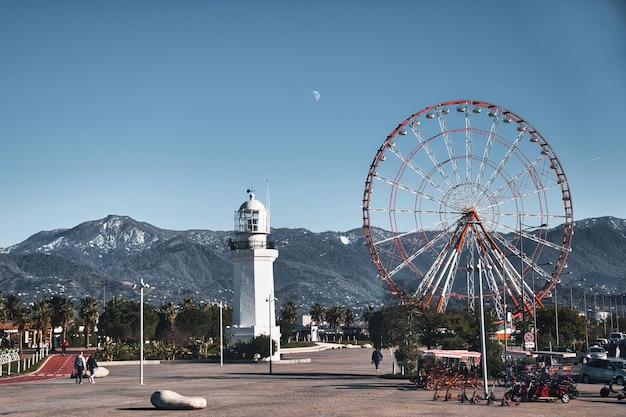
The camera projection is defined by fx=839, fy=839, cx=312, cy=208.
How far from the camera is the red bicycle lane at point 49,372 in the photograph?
5229 cm

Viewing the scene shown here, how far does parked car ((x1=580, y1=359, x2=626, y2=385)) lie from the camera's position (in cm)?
4541

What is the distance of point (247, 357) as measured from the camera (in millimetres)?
72688

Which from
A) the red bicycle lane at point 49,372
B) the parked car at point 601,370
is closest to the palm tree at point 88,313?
the red bicycle lane at point 49,372

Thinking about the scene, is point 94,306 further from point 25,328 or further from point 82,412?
point 82,412

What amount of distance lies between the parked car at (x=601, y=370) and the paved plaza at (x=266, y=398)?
0.99 meters

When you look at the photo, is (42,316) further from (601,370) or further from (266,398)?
(601,370)

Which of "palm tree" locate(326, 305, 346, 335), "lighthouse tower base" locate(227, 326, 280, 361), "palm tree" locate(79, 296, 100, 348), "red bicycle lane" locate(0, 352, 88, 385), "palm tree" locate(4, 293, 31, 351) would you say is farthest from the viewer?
"palm tree" locate(326, 305, 346, 335)

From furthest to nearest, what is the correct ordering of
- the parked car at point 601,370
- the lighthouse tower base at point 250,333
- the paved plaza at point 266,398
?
the lighthouse tower base at point 250,333
the parked car at point 601,370
the paved plaza at point 266,398

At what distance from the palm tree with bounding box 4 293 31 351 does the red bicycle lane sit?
23.1 m

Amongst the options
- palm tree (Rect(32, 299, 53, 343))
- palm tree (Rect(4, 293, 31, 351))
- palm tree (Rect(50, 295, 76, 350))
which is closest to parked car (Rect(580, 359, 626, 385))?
palm tree (Rect(4, 293, 31, 351))

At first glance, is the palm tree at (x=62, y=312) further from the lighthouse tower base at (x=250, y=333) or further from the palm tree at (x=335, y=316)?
the palm tree at (x=335, y=316)

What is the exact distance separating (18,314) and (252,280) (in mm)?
42328

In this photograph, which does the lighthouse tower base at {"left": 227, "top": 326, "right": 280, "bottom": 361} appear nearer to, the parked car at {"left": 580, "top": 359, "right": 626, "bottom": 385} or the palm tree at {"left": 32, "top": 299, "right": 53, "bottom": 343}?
the parked car at {"left": 580, "top": 359, "right": 626, "bottom": 385}

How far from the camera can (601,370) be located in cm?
4581
